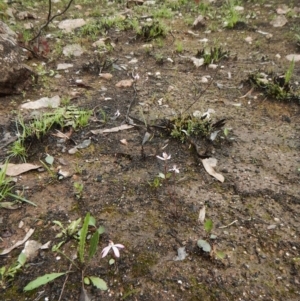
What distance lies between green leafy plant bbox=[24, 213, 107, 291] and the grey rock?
157 cm

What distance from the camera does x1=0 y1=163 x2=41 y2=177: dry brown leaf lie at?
6.79ft

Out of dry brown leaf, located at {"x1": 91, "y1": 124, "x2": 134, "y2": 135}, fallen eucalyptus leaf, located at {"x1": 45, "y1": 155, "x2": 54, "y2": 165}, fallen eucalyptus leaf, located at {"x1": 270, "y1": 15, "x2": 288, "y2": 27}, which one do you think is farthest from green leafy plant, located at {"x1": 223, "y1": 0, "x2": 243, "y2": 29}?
fallen eucalyptus leaf, located at {"x1": 45, "y1": 155, "x2": 54, "y2": 165}

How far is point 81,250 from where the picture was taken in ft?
4.90

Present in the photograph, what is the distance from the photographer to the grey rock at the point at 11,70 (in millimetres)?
2699

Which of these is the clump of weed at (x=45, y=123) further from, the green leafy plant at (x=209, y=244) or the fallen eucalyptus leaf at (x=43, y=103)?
the green leafy plant at (x=209, y=244)

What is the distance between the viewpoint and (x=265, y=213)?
1.87 meters

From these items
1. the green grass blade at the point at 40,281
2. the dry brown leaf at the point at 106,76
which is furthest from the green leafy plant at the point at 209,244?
the dry brown leaf at the point at 106,76

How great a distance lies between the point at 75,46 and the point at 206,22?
2.06 metres

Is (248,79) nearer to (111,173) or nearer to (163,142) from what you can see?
(163,142)

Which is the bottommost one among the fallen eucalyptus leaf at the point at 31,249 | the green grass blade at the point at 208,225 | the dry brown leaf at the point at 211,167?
the fallen eucalyptus leaf at the point at 31,249

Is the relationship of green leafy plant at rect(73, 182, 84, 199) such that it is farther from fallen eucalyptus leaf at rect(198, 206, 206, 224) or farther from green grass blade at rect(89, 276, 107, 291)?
fallen eucalyptus leaf at rect(198, 206, 206, 224)

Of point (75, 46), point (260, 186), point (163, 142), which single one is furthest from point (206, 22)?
point (260, 186)

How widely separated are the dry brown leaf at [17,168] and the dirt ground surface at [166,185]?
4cm

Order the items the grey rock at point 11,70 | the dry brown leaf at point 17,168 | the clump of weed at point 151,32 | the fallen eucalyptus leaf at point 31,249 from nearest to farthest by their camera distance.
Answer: the fallen eucalyptus leaf at point 31,249 → the dry brown leaf at point 17,168 → the grey rock at point 11,70 → the clump of weed at point 151,32
